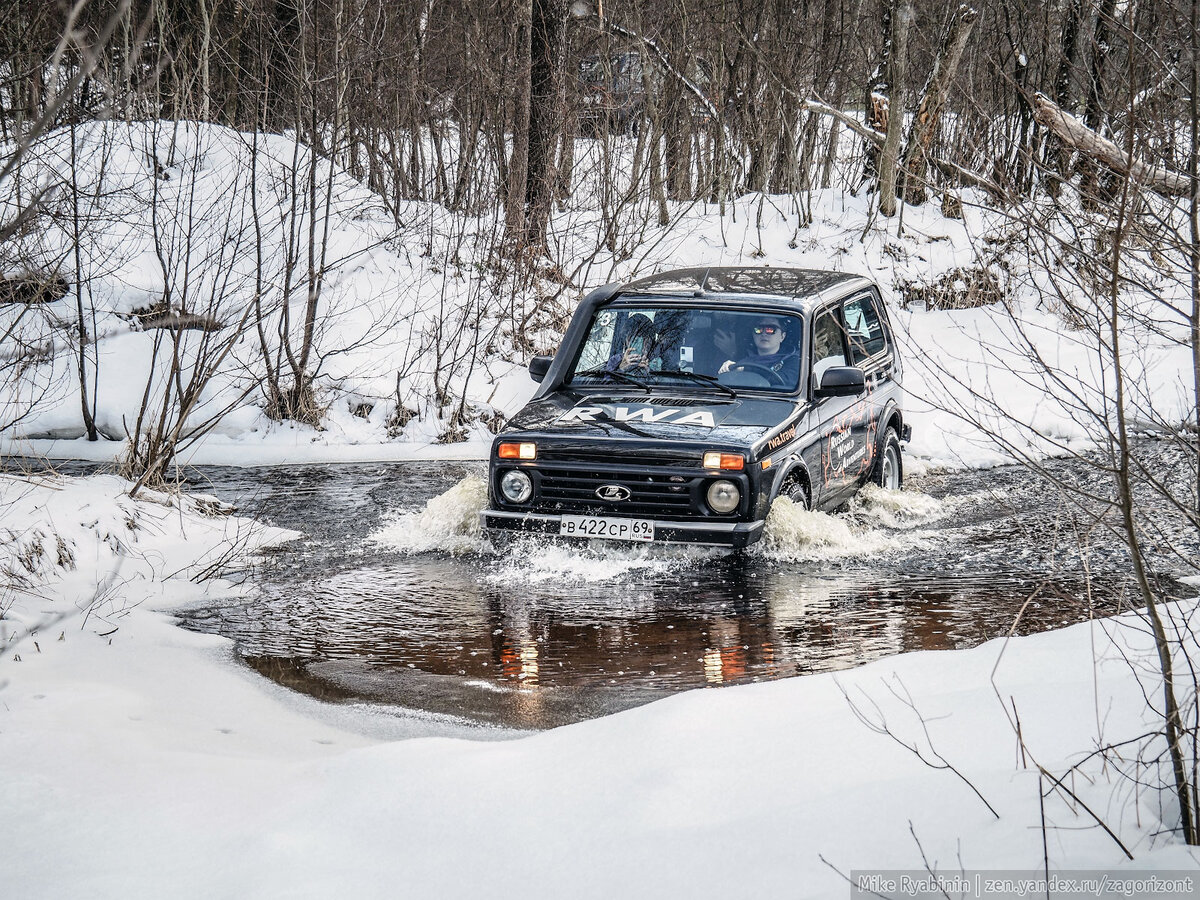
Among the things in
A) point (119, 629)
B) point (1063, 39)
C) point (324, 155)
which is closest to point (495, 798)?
point (119, 629)

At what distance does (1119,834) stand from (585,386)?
17.6 feet

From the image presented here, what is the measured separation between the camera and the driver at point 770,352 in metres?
7.92

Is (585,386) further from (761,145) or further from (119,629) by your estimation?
(761,145)

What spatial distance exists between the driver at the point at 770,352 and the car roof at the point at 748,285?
18 cm

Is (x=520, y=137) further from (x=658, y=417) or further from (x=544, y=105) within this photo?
(x=658, y=417)

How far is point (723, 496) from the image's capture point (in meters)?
7.06

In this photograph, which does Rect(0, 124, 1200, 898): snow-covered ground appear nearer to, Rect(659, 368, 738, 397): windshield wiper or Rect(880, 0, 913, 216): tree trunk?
Rect(659, 368, 738, 397): windshield wiper

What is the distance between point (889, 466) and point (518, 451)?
12.0 feet

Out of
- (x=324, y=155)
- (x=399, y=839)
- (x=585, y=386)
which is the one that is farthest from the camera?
(x=324, y=155)

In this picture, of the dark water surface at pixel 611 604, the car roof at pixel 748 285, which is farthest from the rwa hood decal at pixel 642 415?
the car roof at pixel 748 285

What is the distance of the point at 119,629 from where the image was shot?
6184 millimetres

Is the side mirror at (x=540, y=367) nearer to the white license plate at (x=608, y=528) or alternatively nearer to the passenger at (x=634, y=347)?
the passenger at (x=634, y=347)

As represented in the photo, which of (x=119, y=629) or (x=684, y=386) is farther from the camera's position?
(x=684, y=386)

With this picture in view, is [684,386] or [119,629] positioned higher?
[684,386]
